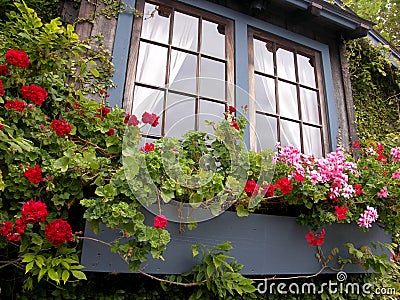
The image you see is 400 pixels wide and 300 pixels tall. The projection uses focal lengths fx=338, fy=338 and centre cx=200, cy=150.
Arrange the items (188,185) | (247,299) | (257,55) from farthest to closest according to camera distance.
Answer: (257,55), (247,299), (188,185)

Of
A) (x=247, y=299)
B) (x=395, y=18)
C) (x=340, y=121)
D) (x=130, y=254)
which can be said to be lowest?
(x=247, y=299)

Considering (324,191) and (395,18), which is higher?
(395,18)

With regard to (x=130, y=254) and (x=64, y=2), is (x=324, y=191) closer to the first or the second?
(x=130, y=254)

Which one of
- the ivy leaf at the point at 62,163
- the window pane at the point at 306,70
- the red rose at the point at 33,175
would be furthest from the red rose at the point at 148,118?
the window pane at the point at 306,70

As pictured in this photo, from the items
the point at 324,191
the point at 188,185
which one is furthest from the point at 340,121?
the point at 188,185

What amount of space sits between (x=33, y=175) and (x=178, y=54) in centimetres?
164

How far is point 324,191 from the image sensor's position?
2111mm

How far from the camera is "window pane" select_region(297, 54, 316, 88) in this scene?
3.35 m

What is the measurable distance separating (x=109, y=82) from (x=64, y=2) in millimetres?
823

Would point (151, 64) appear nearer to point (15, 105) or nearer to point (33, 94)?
point (33, 94)

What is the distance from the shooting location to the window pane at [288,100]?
3.18 meters

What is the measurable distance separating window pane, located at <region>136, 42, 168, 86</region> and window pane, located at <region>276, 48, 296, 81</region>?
3.80 ft

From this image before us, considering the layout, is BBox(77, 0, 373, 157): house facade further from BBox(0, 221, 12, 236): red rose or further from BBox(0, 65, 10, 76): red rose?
BBox(0, 221, 12, 236): red rose

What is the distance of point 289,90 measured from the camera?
10.7 ft
